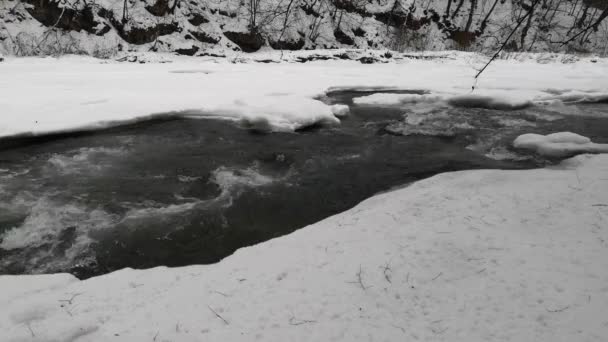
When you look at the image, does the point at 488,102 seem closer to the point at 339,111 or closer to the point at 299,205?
the point at 339,111

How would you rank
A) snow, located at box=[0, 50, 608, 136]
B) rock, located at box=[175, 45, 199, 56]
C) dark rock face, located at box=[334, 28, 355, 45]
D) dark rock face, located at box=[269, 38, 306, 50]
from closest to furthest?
1. snow, located at box=[0, 50, 608, 136]
2. rock, located at box=[175, 45, 199, 56]
3. dark rock face, located at box=[269, 38, 306, 50]
4. dark rock face, located at box=[334, 28, 355, 45]

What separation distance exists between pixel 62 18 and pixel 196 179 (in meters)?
13.9

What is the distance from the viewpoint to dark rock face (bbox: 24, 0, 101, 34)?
14086mm

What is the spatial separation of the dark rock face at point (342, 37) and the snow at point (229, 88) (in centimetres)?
773

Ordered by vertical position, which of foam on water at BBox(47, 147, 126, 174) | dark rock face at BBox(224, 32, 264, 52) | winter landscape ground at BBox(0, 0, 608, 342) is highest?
dark rock face at BBox(224, 32, 264, 52)

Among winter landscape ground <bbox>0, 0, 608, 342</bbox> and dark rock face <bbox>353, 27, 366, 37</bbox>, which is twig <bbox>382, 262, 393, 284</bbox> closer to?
winter landscape ground <bbox>0, 0, 608, 342</bbox>

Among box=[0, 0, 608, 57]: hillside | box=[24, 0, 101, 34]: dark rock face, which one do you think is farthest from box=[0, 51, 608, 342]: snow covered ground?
box=[24, 0, 101, 34]: dark rock face

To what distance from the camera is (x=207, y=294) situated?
Answer: 243 centimetres

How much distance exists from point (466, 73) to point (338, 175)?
31.5 feet


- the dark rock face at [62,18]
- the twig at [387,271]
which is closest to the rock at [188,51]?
the dark rock face at [62,18]

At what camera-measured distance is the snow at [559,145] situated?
5547 millimetres

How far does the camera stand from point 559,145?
5668mm

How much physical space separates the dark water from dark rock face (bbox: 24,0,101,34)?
11034 mm

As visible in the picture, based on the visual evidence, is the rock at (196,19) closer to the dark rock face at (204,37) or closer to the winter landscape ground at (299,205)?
the dark rock face at (204,37)
